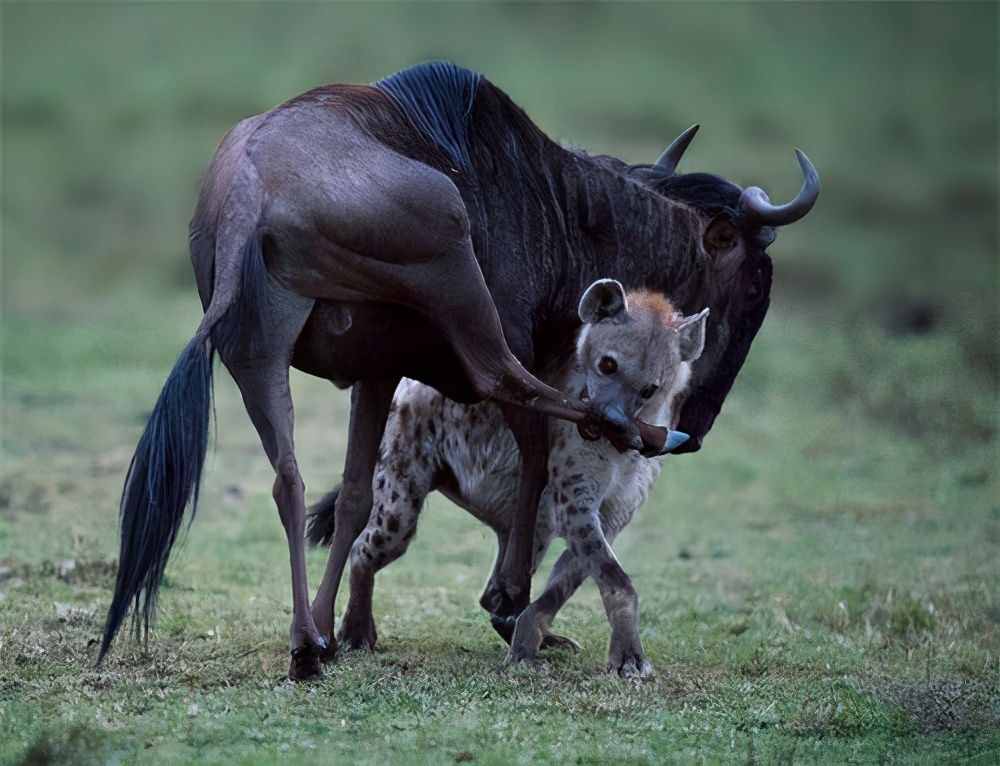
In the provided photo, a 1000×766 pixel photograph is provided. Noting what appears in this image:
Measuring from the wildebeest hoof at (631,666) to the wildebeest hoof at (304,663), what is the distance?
1.33 meters

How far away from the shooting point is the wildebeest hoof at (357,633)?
7406 millimetres

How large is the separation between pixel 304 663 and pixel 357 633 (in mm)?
1170

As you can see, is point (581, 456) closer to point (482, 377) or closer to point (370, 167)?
point (482, 377)

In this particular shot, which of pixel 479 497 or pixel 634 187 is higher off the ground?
pixel 634 187

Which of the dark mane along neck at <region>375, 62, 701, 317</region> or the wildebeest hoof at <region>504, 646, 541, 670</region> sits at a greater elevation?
the dark mane along neck at <region>375, 62, 701, 317</region>

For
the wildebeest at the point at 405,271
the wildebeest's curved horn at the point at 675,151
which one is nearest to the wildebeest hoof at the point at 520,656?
the wildebeest at the point at 405,271

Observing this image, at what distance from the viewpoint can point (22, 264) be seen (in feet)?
73.5

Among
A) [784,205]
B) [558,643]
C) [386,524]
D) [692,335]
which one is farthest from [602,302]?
[558,643]

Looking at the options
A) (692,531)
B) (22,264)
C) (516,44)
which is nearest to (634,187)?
(692,531)

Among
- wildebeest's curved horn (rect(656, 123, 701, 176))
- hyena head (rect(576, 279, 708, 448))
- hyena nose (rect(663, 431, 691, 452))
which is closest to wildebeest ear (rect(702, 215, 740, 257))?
wildebeest's curved horn (rect(656, 123, 701, 176))

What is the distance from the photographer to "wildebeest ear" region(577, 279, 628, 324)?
715 cm

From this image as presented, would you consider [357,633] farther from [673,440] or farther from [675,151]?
[675,151]

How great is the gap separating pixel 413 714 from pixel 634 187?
3082mm

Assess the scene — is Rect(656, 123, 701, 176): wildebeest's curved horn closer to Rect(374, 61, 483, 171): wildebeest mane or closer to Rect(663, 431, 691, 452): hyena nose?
Rect(374, 61, 483, 171): wildebeest mane
